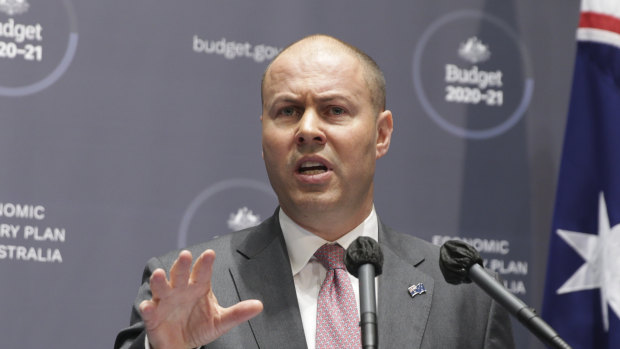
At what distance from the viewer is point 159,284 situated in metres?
1.97

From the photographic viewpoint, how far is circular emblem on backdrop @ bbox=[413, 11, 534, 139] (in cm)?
402

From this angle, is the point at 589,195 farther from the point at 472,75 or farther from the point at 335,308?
the point at 335,308

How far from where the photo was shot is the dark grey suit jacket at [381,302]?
2.47m

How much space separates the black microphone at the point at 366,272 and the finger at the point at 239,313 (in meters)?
0.27

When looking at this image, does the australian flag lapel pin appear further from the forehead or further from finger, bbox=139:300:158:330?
finger, bbox=139:300:158:330

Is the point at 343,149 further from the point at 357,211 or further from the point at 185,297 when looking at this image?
the point at 185,297

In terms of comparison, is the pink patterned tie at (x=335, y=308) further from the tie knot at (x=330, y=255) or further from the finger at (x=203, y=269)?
the finger at (x=203, y=269)

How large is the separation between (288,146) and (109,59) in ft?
4.23

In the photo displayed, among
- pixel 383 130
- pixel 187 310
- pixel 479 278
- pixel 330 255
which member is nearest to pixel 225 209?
pixel 383 130

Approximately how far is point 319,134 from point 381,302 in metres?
0.58

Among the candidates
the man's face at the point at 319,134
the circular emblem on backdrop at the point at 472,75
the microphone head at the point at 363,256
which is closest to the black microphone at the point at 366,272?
the microphone head at the point at 363,256

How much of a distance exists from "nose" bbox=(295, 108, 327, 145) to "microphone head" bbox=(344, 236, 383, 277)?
2.48 ft

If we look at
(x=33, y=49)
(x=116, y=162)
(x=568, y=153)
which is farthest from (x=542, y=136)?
(x=33, y=49)

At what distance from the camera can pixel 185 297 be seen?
2.06 meters
